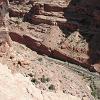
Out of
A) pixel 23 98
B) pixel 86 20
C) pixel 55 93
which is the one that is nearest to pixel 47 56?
pixel 86 20

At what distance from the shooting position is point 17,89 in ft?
107

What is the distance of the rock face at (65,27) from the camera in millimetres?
58094

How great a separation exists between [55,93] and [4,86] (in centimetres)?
759

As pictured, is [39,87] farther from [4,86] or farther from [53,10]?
[53,10]

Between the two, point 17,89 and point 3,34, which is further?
point 3,34

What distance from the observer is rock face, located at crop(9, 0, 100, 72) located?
58094 millimetres

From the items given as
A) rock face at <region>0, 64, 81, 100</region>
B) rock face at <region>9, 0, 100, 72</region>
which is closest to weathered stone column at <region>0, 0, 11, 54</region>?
rock face at <region>0, 64, 81, 100</region>

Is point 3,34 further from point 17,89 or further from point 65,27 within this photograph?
point 65,27

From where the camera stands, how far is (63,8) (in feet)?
213

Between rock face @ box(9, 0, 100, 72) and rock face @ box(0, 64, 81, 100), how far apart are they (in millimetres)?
21218

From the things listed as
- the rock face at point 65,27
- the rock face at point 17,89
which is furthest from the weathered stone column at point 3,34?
the rock face at point 65,27

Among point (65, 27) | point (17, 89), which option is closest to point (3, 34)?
point (17, 89)

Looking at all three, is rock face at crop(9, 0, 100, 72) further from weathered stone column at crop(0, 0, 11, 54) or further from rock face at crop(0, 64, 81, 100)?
rock face at crop(0, 64, 81, 100)

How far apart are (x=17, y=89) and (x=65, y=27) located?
3088 cm
